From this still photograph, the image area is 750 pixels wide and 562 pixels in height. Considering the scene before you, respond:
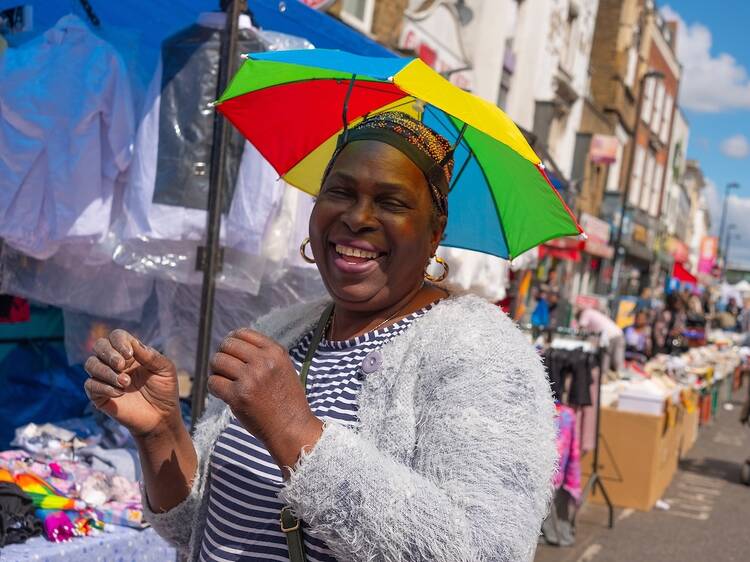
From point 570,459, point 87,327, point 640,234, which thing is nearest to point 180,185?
point 87,327

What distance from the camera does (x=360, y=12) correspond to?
9812mm

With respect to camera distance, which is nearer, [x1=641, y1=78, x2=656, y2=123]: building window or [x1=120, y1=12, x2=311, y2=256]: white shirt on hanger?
[x1=120, y1=12, x2=311, y2=256]: white shirt on hanger

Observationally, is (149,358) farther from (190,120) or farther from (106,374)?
(190,120)

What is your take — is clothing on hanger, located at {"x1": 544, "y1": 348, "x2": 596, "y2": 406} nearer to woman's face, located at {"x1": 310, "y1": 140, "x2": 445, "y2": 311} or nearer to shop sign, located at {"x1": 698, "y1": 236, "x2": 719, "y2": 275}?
woman's face, located at {"x1": 310, "y1": 140, "x2": 445, "y2": 311}

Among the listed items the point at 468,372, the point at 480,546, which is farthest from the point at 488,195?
the point at 480,546

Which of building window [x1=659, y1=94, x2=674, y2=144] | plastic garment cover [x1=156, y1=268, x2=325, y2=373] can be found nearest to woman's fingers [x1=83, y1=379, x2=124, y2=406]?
plastic garment cover [x1=156, y1=268, x2=325, y2=373]

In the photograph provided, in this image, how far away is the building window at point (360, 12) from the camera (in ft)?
31.5

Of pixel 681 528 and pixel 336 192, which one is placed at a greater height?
pixel 336 192

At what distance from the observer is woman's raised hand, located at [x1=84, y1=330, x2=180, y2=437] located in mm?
1422

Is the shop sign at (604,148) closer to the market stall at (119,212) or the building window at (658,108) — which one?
the building window at (658,108)

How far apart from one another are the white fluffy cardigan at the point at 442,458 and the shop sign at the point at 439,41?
30.6 feet

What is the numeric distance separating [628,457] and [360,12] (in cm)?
603

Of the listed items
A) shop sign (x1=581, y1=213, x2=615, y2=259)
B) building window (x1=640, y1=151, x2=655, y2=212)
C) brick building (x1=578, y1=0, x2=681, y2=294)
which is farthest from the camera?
building window (x1=640, y1=151, x2=655, y2=212)

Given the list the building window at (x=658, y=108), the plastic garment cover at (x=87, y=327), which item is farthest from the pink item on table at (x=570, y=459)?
A: the building window at (x=658, y=108)
